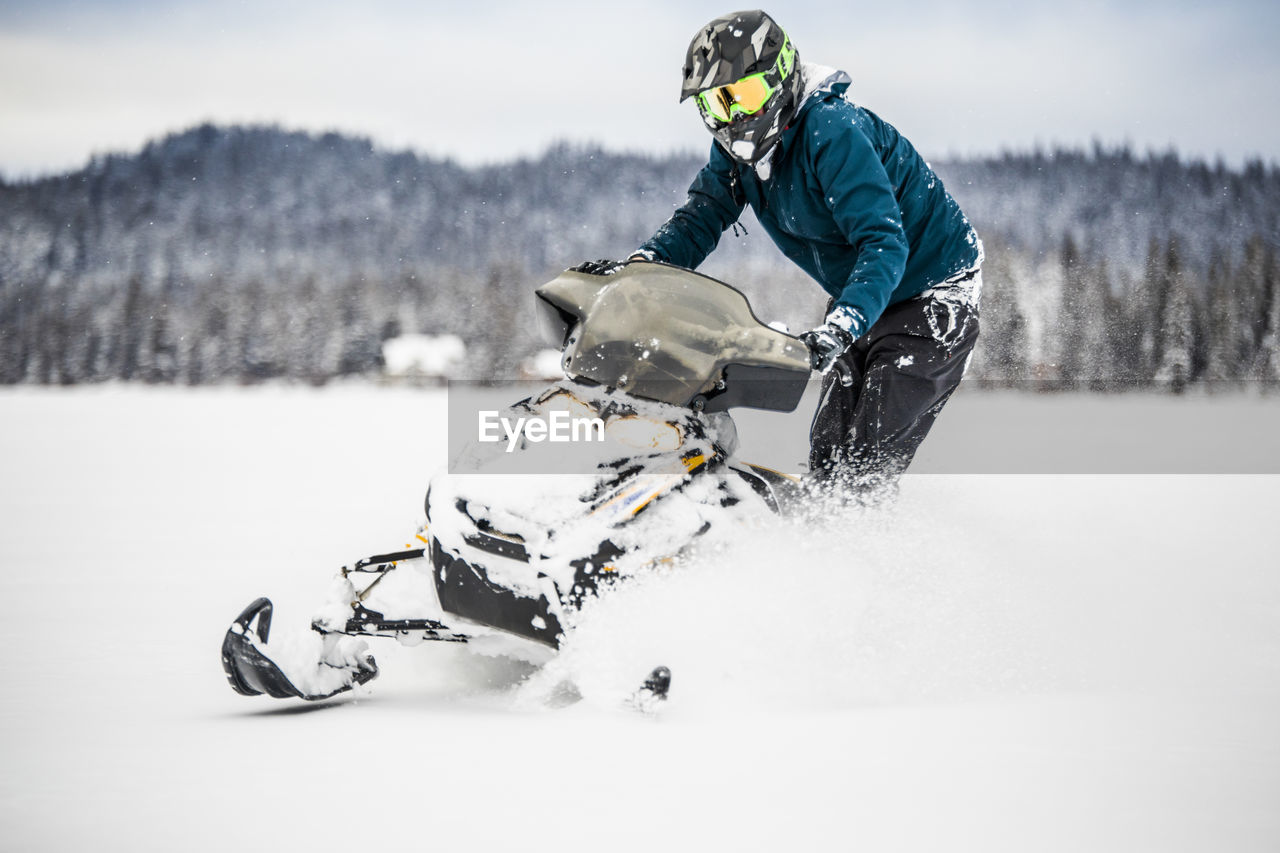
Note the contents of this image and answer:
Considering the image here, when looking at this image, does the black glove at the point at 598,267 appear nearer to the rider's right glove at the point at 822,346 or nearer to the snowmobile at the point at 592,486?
the snowmobile at the point at 592,486

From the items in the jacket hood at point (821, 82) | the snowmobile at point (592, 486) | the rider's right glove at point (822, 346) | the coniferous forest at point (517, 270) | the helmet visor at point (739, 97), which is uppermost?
the coniferous forest at point (517, 270)

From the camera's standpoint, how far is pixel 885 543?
281cm

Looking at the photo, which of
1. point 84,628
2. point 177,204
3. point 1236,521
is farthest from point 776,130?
point 177,204

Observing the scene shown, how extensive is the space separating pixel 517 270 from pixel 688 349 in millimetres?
61000

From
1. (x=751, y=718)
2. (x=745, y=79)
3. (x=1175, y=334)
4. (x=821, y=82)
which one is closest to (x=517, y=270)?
(x=1175, y=334)

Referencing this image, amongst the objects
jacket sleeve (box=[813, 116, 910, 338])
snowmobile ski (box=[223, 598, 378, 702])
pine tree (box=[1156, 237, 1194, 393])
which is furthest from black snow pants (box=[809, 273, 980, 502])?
pine tree (box=[1156, 237, 1194, 393])

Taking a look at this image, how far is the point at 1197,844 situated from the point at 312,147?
11954 cm

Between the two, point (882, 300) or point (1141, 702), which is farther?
point (882, 300)

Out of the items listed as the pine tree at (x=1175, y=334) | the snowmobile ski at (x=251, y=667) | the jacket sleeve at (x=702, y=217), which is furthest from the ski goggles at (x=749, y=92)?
the pine tree at (x=1175, y=334)

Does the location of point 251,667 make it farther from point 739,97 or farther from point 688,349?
point 739,97

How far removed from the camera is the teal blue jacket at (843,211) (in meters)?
2.78

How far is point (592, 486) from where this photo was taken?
2.40m

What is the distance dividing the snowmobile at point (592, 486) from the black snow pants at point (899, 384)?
748mm

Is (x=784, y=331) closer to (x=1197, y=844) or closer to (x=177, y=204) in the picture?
(x=1197, y=844)
